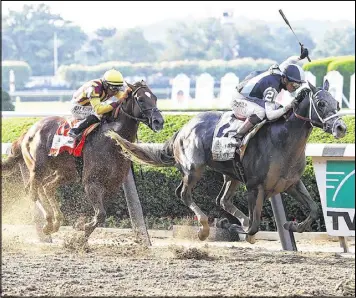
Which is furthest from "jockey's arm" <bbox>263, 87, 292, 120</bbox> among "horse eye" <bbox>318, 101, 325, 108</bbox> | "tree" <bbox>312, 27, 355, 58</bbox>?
"tree" <bbox>312, 27, 355, 58</bbox>

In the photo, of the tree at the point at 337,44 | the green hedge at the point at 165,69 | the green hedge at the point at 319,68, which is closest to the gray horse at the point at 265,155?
the green hedge at the point at 319,68

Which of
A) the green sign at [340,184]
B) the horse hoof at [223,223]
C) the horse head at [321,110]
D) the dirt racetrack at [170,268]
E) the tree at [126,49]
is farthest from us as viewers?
the tree at [126,49]

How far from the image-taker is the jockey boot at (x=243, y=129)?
737 centimetres

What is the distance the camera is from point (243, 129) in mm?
7391

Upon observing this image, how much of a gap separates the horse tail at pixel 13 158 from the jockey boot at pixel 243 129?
250 cm

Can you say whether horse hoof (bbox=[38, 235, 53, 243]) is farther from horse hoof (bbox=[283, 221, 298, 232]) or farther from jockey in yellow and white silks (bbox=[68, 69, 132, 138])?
horse hoof (bbox=[283, 221, 298, 232])

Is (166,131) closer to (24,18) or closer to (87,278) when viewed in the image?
(87,278)

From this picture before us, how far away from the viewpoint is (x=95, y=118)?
820 centimetres

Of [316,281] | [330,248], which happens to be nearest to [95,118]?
[330,248]

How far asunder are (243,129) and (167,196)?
1.85 metres

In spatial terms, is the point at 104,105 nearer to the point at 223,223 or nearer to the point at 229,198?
the point at 229,198

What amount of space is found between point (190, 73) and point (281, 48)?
2109 cm

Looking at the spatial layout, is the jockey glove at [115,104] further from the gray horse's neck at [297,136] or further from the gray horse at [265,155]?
the gray horse's neck at [297,136]

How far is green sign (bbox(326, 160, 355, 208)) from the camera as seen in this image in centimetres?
750
